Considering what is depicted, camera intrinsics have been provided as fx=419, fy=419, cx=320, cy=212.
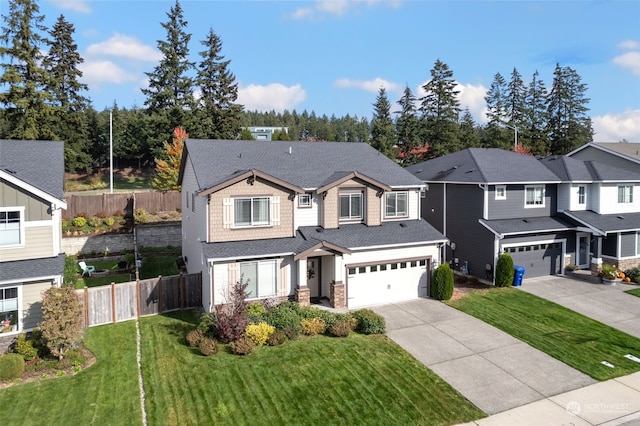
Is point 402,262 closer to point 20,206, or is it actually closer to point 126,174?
point 20,206

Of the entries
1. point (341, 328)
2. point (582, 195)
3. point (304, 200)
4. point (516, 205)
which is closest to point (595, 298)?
point (516, 205)

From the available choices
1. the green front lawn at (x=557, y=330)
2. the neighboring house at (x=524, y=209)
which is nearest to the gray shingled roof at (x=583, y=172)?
the neighboring house at (x=524, y=209)

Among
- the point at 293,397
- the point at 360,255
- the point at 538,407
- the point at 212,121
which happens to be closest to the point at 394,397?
the point at 293,397

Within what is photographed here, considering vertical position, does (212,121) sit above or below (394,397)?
above

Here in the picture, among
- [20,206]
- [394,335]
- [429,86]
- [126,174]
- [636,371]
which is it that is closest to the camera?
[636,371]

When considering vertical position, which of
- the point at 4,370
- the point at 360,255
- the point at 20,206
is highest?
the point at 20,206

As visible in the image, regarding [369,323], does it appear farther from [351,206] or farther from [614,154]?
[614,154]

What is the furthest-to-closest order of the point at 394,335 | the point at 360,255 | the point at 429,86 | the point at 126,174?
the point at 126,174, the point at 429,86, the point at 360,255, the point at 394,335
